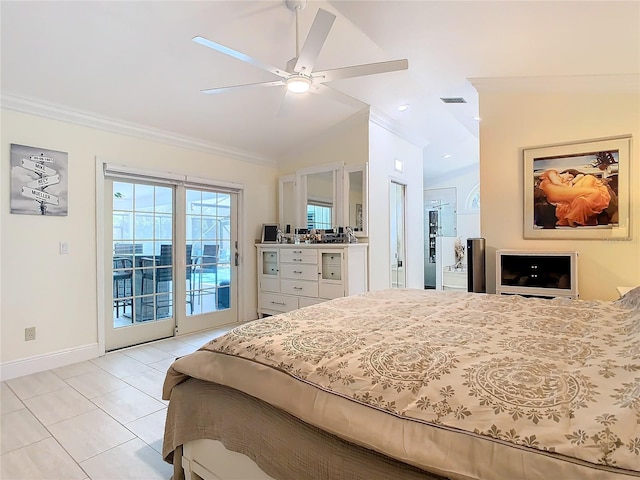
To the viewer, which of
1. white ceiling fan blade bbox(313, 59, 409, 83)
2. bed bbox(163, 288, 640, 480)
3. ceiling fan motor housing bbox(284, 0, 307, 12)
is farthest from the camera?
ceiling fan motor housing bbox(284, 0, 307, 12)

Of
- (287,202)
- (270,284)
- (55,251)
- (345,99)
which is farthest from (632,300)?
(55,251)

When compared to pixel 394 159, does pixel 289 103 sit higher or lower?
higher

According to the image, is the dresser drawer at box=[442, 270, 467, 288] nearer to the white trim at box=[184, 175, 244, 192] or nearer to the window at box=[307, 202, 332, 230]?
the window at box=[307, 202, 332, 230]

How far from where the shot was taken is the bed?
2.42 ft

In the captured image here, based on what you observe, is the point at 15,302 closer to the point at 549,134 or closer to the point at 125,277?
the point at 125,277

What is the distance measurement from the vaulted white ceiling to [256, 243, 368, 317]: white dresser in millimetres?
1727

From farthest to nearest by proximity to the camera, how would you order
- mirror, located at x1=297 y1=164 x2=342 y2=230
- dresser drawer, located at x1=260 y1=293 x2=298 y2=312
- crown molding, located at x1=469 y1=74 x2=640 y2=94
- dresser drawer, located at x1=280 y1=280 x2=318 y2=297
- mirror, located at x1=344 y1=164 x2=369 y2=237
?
mirror, located at x1=297 y1=164 x2=342 y2=230, dresser drawer, located at x1=260 y1=293 x2=298 y2=312, mirror, located at x1=344 y1=164 x2=369 y2=237, dresser drawer, located at x1=280 y1=280 x2=318 y2=297, crown molding, located at x1=469 y1=74 x2=640 y2=94

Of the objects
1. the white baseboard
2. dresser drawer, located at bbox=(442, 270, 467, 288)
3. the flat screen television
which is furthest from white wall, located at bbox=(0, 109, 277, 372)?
dresser drawer, located at bbox=(442, 270, 467, 288)

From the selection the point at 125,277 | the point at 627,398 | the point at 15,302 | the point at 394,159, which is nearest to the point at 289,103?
the point at 394,159

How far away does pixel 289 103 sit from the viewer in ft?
12.7

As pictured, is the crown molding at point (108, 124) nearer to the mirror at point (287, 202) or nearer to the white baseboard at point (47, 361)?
the mirror at point (287, 202)

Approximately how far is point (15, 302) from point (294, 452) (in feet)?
10.3

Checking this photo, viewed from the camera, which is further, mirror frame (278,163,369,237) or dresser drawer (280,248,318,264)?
mirror frame (278,163,369,237)

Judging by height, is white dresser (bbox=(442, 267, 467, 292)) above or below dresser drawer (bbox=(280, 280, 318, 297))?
below
